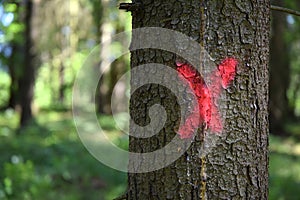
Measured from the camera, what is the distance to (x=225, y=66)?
183 cm

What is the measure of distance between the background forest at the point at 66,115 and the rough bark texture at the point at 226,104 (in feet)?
8.55

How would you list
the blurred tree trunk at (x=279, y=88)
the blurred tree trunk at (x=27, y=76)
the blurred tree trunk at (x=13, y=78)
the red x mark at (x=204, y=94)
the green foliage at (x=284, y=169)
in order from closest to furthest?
the red x mark at (x=204, y=94)
the green foliage at (x=284, y=169)
the blurred tree trunk at (x=27, y=76)
the blurred tree trunk at (x=279, y=88)
the blurred tree trunk at (x=13, y=78)

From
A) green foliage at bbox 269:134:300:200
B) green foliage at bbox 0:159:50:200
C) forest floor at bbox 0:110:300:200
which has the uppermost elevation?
green foliage at bbox 0:159:50:200

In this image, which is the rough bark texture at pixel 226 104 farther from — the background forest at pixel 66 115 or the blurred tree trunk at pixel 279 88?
the blurred tree trunk at pixel 279 88

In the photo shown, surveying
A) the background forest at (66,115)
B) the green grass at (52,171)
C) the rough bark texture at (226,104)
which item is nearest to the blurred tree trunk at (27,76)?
the background forest at (66,115)

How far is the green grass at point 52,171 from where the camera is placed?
5.71 metres

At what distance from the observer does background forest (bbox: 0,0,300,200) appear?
640 cm

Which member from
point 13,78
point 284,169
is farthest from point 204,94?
point 13,78

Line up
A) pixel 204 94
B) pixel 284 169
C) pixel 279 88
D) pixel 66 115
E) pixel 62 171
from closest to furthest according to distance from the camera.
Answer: pixel 204 94, pixel 62 171, pixel 284 169, pixel 279 88, pixel 66 115

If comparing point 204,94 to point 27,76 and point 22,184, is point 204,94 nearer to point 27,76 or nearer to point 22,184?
point 22,184

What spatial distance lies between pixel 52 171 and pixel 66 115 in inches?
461

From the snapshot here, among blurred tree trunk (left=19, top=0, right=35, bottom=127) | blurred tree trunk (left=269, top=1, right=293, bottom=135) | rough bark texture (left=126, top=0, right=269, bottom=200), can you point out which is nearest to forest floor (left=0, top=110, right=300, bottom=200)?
blurred tree trunk (left=19, top=0, right=35, bottom=127)

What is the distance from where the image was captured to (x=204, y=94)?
1805 millimetres

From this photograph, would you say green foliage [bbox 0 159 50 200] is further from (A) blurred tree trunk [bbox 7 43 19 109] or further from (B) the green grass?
(A) blurred tree trunk [bbox 7 43 19 109]
